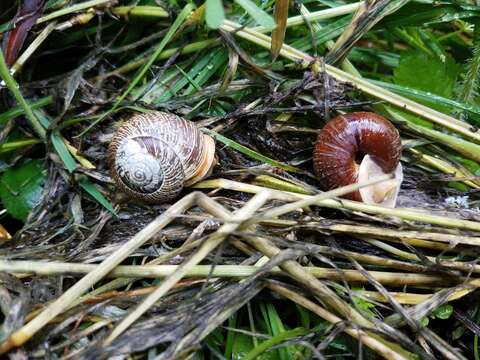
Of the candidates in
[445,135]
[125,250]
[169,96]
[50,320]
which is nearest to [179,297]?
[125,250]

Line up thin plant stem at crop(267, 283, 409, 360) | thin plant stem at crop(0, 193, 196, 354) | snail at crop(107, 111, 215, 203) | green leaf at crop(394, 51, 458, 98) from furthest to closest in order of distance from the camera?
1. green leaf at crop(394, 51, 458, 98)
2. snail at crop(107, 111, 215, 203)
3. thin plant stem at crop(267, 283, 409, 360)
4. thin plant stem at crop(0, 193, 196, 354)

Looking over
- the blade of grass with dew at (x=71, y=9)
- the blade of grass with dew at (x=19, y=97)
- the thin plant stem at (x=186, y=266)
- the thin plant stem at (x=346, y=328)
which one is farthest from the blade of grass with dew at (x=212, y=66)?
the thin plant stem at (x=346, y=328)

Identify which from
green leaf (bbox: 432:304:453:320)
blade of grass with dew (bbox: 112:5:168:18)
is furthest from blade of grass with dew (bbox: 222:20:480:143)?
green leaf (bbox: 432:304:453:320)

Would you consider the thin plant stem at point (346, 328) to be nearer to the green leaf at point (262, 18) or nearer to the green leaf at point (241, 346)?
the green leaf at point (241, 346)

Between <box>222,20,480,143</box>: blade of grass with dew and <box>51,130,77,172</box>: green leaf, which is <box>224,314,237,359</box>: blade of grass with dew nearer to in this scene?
<box>51,130,77,172</box>: green leaf

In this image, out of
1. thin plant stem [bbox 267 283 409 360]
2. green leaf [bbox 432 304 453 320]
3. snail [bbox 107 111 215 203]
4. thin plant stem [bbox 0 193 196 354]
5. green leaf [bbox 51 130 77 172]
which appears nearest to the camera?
thin plant stem [bbox 0 193 196 354]

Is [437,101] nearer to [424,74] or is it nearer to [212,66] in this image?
[424,74]

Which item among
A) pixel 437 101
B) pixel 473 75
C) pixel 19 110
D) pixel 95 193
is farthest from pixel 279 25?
pixel 19 110
